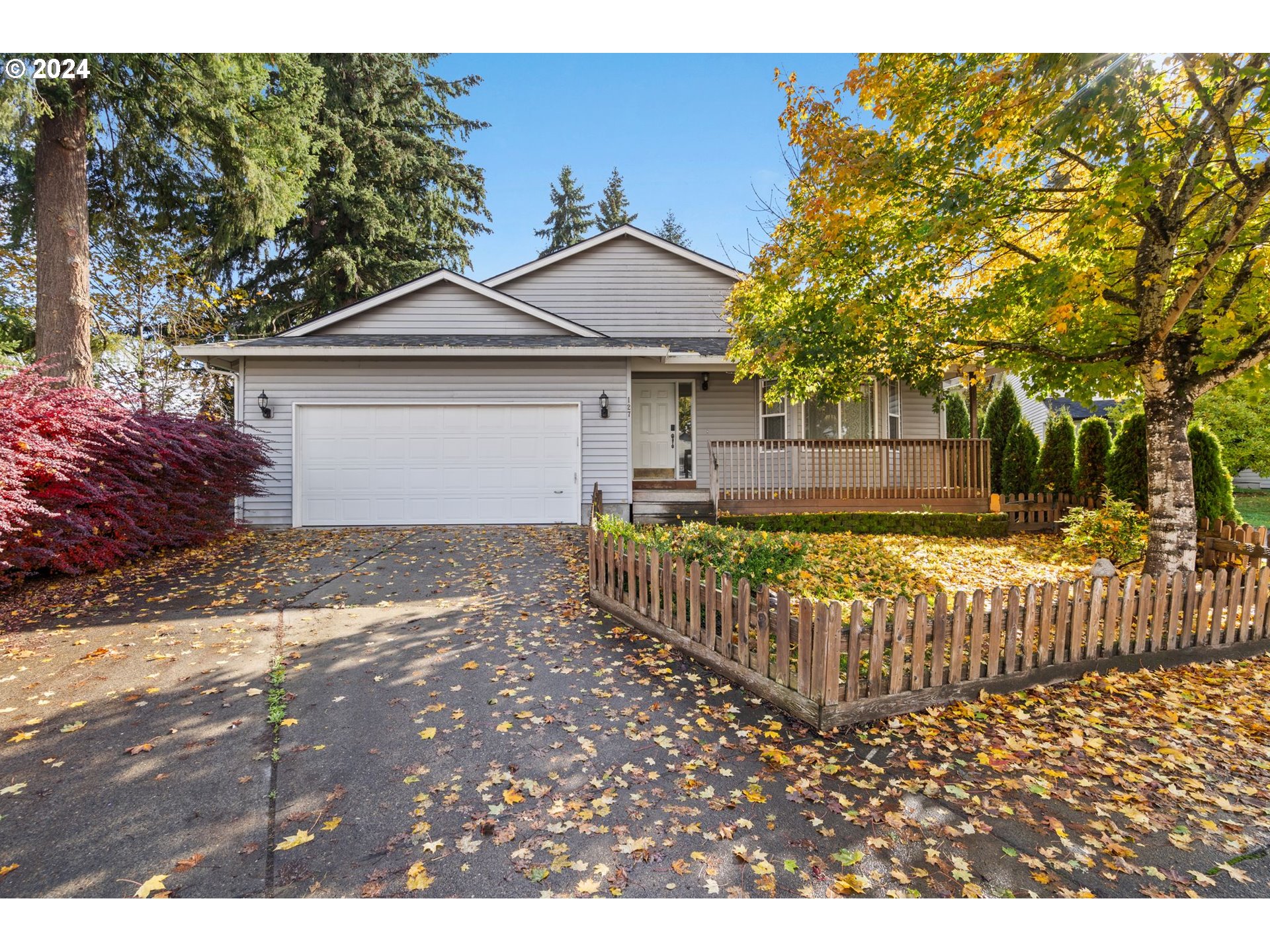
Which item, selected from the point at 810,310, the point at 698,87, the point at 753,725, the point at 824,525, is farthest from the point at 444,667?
the point at 824,525

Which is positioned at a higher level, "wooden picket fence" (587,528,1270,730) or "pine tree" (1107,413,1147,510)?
"pine tree" (1107,413,1147,510)

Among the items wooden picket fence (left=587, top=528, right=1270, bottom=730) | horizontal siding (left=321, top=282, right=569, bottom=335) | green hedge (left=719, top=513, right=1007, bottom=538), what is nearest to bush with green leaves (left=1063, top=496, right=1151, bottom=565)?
green hedge (left=719, top=513, right=1007, bottom=538)

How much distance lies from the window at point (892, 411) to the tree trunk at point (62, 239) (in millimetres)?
14500

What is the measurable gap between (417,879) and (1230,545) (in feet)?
29.9

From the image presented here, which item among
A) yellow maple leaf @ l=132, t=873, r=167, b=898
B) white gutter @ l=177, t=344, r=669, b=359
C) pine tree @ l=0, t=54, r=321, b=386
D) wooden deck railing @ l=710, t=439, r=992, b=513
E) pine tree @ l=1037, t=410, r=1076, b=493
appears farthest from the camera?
pine tree @ l=1037, t=410, r=1076, b=493

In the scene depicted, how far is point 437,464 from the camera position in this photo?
10.5 m

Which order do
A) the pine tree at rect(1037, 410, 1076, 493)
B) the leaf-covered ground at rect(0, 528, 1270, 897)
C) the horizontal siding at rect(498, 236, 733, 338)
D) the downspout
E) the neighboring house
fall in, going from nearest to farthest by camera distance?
the leaf-covered ground at rect(0, 528, 1270, 897) → the downspout → the neighboring house → the pine tree at rect(1037, 410, 1076, 493) → the horizontal siding at rect(498, 236, 733, 338)

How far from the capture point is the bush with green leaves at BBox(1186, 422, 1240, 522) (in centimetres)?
799

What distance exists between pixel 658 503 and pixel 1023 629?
271 inches

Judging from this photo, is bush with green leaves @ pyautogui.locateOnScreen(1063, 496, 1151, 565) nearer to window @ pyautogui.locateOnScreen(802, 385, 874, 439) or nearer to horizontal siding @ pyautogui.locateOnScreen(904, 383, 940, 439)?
horizontal siding @ pyautogui.locateOnScreen(904, 383, 940, 439)

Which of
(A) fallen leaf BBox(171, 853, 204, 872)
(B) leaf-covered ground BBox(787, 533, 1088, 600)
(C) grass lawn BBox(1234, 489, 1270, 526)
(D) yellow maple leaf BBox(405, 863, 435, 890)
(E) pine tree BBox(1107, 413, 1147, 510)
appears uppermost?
(E) pine tree BBox(1107, 413, 1147, 510)

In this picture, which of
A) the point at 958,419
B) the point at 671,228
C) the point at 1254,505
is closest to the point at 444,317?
the point at 958,419

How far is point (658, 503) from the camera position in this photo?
10570mm

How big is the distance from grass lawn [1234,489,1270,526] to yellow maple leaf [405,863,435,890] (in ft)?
60.7
